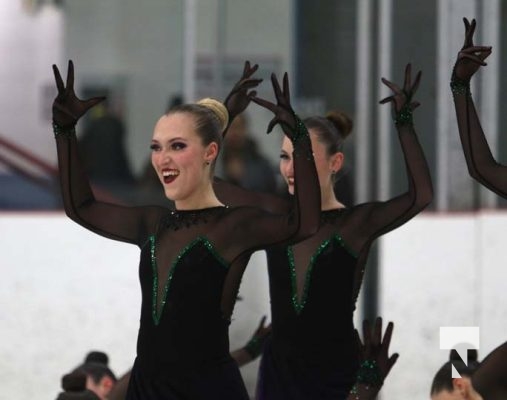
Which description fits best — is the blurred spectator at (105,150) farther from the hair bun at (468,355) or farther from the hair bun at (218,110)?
the hair bun at (218,110)

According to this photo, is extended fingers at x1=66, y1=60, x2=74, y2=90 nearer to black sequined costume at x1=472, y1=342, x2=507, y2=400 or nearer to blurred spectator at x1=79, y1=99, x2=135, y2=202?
black sequined costume at x1=472, y1=342, x2=507, y2=400

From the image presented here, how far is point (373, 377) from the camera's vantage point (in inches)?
176

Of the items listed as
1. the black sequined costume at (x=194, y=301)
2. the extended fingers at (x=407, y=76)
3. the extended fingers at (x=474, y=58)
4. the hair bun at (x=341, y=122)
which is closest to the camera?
the black sequined costume at (x=194, y=301)

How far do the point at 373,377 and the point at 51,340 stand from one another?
12.9ft

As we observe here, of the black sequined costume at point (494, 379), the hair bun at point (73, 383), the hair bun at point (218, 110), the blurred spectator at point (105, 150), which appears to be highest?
the hair bun at point (218, 110)

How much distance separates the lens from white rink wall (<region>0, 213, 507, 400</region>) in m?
8.09

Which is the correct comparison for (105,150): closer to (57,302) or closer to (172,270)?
(57,302)

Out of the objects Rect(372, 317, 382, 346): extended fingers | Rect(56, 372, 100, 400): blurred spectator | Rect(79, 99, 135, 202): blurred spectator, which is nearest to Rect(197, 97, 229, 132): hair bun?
Rect(372, 317, 382, 346): extended fingers

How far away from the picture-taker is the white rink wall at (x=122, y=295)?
318 inches

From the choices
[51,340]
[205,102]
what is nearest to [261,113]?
[51,340]

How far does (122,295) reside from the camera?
8.18 m

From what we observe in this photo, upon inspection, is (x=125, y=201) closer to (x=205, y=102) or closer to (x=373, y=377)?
(x=205, y=102)

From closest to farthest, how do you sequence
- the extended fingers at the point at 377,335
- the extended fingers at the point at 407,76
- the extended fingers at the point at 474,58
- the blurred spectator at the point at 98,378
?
the extended fingers at the point at 377,335
the extended fingers at the point at 474,58
the extended fingers at the point at 407,76
the blurred spectator at the point at 98,378

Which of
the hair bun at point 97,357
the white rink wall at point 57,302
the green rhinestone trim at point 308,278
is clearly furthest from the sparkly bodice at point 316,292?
the white rink wall at point 57,302
